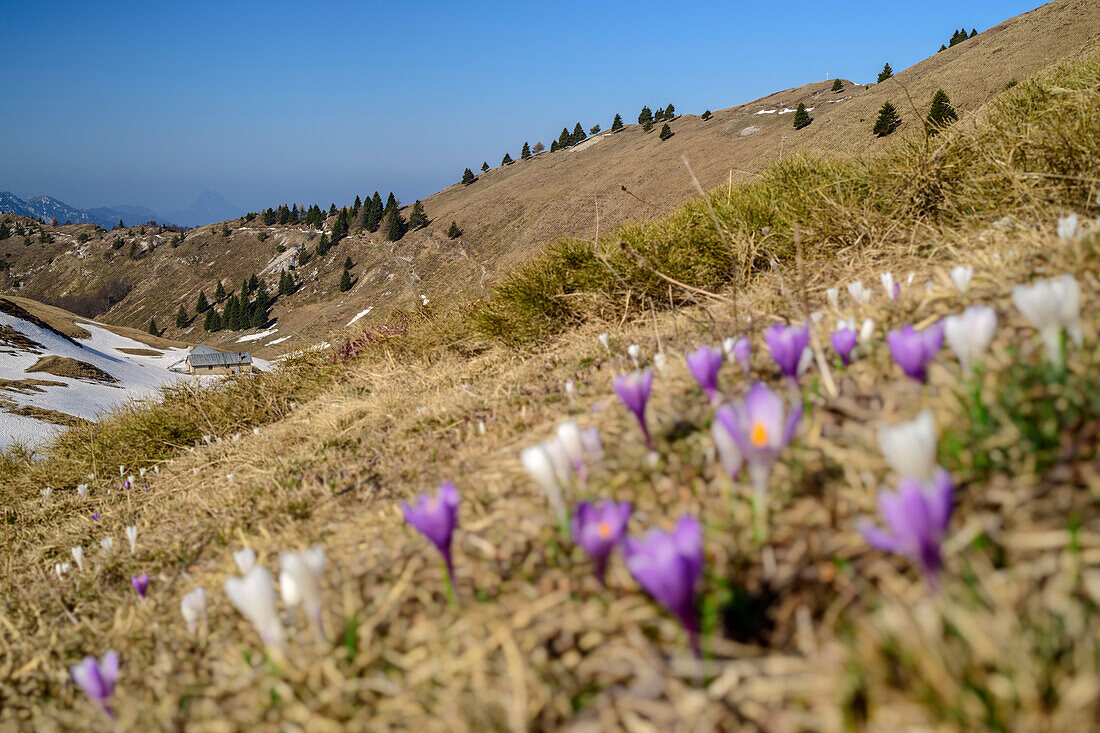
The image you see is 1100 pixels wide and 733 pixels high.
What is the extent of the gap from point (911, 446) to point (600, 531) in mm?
574

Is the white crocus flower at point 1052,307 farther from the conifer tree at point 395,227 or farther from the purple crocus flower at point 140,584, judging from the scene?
the conifer tree at point 395,227

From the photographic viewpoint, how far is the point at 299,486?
10.3ft

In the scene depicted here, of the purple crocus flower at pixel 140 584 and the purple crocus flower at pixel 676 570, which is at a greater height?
the purple crocus flower at pixel 676 570

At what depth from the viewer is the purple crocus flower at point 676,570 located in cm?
92

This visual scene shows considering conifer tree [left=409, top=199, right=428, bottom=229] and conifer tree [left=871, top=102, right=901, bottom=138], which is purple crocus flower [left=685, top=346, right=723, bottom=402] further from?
conifer tree [left=409, top=199, right=428, bottom=229]

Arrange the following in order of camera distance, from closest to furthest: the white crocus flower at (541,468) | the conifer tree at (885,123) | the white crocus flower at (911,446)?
the white crocus flower at (911,446), the white crocus flower at (541,468), the conifer tree at (885,123)

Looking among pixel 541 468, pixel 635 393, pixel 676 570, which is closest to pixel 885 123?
pixel 635 393

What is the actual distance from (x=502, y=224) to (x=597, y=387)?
268ft

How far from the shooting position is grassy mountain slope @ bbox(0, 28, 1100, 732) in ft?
2.84

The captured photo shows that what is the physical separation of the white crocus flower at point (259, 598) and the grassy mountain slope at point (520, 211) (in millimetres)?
5217

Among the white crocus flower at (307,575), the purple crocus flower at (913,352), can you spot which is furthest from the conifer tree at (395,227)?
the purple crocus flower at (913,352)

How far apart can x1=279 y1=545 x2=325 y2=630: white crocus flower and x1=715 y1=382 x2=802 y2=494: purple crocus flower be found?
96 centimetres

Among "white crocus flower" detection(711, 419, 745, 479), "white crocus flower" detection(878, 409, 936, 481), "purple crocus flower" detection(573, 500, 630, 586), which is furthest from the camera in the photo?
"white crocus flower" detection(711, 419, 745, 479)

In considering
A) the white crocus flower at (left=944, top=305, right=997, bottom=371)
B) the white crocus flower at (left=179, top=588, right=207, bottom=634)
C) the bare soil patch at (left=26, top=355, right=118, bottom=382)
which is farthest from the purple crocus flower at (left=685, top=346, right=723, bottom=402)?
the bare soil patch at (left=26, top=355, right=118, bottom=382)
